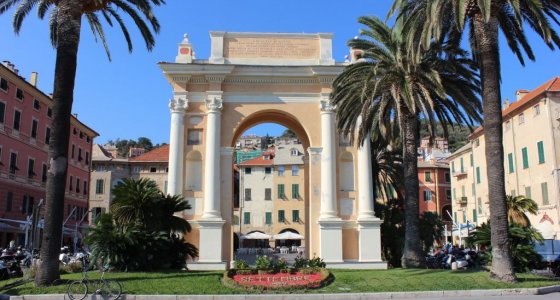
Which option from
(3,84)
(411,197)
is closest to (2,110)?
(3,84)

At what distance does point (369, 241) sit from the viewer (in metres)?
25.1

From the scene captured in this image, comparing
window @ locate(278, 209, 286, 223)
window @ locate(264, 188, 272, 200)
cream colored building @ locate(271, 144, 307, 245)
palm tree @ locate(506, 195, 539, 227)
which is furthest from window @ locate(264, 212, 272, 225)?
palm tree @ locate(506, 195, 539, 227)

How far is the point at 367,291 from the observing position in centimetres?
1560

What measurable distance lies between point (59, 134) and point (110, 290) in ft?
18.4

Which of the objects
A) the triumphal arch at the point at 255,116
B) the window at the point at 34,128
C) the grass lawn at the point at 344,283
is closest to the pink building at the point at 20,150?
the window at the point at 34,128

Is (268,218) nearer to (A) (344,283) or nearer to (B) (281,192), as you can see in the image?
(B) (281,192)

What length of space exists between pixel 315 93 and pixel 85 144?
38521 millimetres

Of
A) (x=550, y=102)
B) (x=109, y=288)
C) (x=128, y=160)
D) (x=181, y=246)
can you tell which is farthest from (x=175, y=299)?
(x=128, y=160)

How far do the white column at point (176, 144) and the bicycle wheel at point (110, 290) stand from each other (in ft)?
35.6

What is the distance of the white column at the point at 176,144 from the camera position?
83.6 feet

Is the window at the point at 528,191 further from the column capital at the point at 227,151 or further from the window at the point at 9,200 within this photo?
the window at the point at 9,200

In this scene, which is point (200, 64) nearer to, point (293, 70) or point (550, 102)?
point (293, 70)

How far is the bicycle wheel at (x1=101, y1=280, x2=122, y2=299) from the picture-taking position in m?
14.3

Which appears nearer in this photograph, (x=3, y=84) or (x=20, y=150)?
(x=3, y=84)
